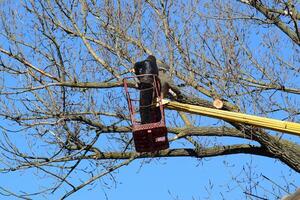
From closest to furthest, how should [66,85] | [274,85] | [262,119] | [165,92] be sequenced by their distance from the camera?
[262,119] < [165,92] < [66,85] < [274,85]

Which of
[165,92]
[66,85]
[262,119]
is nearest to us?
[262,119]

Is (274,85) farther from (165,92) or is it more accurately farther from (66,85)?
(165,92)

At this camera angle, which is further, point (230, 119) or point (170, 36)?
point (170, 36)

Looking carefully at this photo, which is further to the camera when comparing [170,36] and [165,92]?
[170,36]

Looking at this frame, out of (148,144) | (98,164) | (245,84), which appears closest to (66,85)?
(98,164)

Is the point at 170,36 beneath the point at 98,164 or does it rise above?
above

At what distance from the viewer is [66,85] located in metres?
12.9

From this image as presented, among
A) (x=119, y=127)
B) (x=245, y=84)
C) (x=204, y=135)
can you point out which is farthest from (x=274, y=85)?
(x=119, y=127)

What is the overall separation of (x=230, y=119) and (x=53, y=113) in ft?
23.7

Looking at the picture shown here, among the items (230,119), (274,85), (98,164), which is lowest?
(98,164)

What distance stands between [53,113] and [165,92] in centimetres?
662

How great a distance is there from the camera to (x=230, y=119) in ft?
21.3

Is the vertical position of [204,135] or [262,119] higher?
[262,119]

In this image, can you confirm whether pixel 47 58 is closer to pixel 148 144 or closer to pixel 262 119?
pixel 148 144
